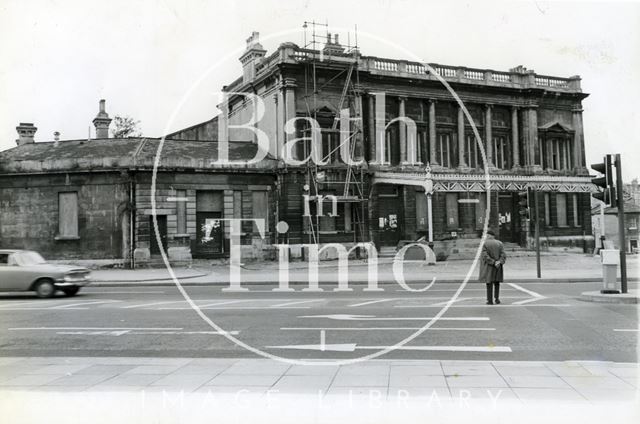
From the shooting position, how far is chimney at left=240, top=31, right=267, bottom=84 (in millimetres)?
37875

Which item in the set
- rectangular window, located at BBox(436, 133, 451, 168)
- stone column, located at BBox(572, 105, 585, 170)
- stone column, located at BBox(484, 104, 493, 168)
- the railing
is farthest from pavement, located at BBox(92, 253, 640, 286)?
the railing

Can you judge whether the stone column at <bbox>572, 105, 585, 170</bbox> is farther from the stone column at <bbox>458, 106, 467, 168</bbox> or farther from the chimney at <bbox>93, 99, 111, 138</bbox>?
the chimney at <bbox>93, 99, 111, 138</bbox>

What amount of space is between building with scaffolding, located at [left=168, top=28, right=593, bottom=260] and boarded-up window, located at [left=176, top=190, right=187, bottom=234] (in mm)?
4783

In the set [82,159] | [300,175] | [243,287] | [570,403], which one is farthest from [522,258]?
[570,403]

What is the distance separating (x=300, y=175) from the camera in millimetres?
33188

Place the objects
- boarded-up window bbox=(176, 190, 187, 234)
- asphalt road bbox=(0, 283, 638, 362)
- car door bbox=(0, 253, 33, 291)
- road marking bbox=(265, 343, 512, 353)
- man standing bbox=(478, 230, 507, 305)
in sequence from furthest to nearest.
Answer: boarded-up window bbox=(176, 190, 187, 234)
car door bbox=(0, 253, 33, 291)
man standing bbox=(478, 230, 507, 305)
asphalt road bbox=(0, 283, 638, 362)
road marking bbox=(265, 343, 512, 353)

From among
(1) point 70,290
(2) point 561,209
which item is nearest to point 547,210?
(2) point 561,209

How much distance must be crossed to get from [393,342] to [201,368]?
3.44m

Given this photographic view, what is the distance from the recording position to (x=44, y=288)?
17.7 meters

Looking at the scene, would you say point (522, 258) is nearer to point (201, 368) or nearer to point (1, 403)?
point (201, 368)

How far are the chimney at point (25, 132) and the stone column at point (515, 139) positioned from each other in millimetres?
30646

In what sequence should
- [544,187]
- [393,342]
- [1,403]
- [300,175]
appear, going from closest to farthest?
[1,403] → [393,342] → [300,175] → [544,187]

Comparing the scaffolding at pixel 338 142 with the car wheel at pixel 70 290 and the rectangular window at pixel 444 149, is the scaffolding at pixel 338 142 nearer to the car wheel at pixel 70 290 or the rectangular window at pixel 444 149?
the rectangular window at pixel 444 149

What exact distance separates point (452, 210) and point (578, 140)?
36.9ft
